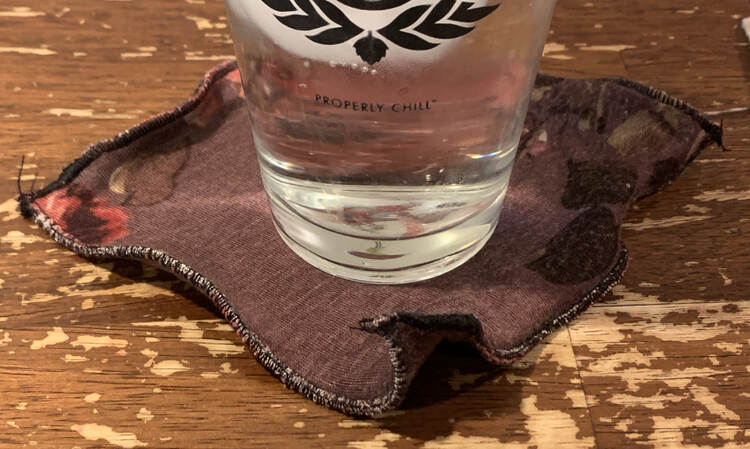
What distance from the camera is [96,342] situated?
0.90 feet

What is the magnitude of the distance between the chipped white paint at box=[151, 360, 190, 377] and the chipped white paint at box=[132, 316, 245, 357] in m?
0.01

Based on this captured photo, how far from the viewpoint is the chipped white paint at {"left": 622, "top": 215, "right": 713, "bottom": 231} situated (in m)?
0.32

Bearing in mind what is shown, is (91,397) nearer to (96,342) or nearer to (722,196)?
(96,342)

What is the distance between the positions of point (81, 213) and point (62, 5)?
0.63ft

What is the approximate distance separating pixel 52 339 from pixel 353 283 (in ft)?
0.36

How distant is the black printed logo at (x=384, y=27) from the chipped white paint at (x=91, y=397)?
14cm

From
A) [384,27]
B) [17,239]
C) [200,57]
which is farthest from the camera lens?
[200,57]

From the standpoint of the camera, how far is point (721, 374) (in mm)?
263

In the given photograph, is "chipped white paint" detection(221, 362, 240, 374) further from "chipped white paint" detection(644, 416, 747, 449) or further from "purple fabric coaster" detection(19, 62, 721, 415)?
"chipped white paint" detection(644, 416, 747, 449)

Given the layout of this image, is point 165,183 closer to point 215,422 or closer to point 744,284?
→ point 215,422

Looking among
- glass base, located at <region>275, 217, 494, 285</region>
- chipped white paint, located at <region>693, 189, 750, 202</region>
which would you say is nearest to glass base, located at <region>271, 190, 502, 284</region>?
glass base, located at <region>275, 217, 494, 285</region>

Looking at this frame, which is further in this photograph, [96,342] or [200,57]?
[200,57]

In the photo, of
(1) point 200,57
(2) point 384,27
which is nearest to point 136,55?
(1) point 200,57

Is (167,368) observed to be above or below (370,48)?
below
